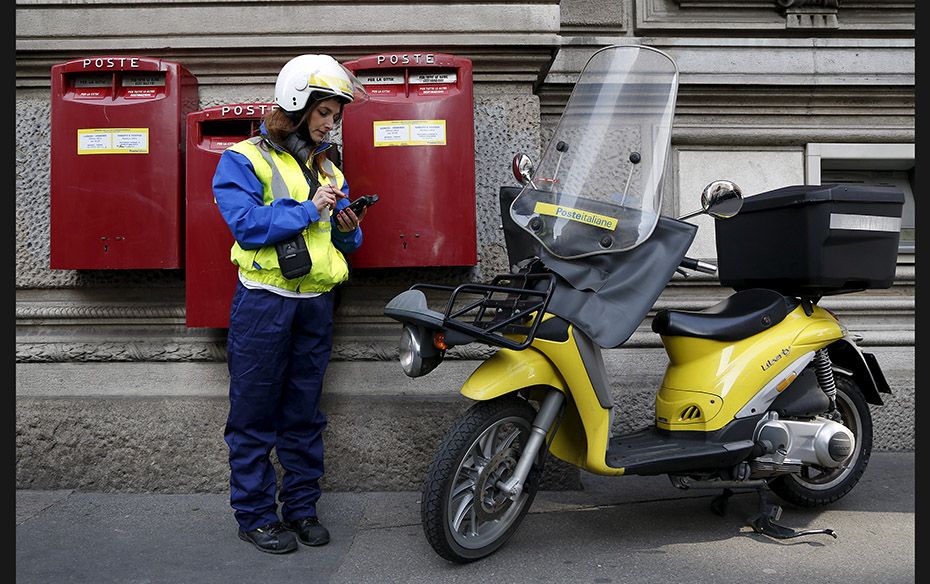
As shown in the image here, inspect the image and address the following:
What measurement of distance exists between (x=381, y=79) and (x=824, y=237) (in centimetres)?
211

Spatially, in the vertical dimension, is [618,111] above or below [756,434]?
above

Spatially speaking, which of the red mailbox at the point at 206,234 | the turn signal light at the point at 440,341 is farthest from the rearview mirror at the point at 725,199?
the red mailbox at the point at 206,234

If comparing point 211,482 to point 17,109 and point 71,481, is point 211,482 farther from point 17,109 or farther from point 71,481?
point 17,109

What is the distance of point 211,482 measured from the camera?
416 centimetres

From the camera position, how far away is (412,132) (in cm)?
375

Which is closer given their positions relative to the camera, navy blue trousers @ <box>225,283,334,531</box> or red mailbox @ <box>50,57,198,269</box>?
navy blue trousers @ <box>225,283,334,531</box>

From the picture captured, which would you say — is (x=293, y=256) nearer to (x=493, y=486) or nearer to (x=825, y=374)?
(x=493, y=486)

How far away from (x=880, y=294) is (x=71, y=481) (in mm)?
4713

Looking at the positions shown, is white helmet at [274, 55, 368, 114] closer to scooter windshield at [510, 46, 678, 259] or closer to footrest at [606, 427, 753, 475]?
scooter windshield at [510, 46, 678, 259]

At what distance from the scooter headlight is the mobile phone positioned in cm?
56

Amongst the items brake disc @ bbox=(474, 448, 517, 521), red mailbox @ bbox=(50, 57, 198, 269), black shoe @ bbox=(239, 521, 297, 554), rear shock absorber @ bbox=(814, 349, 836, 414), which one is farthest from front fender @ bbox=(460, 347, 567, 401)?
red mailbox @ bbox=(50, 57, 198, 269)

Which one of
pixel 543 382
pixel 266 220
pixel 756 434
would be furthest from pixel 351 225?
pixel 756 434

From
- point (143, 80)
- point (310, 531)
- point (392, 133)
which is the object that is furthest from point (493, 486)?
point (143, 80)

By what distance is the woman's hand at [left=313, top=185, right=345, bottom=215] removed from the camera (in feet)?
10.8
